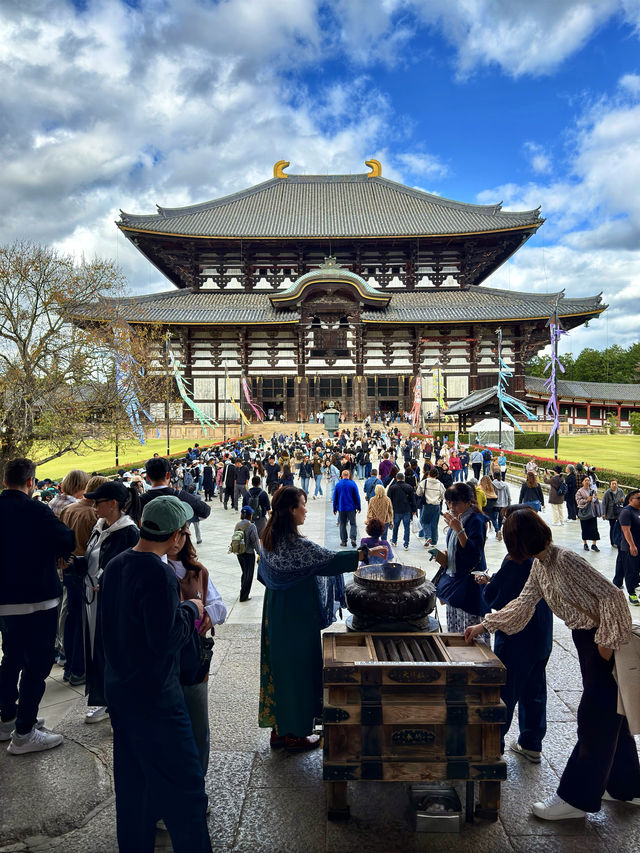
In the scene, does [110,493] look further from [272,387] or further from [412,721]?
[272,387]

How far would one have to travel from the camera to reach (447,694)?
2643mm

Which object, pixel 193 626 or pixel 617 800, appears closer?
pixel 193 626

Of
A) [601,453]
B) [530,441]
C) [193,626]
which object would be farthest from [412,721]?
[530,441]

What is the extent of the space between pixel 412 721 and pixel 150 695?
139 centimetres

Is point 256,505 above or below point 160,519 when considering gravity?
below

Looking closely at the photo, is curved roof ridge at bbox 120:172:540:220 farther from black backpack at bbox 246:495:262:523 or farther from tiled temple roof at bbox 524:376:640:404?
black backpack at bbox 246:495:262:523

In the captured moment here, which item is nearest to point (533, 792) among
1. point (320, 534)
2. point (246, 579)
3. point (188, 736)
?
point (188, 736)

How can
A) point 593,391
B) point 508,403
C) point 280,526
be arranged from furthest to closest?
point 593,391 → point 508,403 → point 280,526

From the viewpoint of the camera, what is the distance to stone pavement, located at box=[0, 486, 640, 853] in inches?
106

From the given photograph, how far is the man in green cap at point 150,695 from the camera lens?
7.07ft

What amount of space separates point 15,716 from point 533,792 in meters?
3.77

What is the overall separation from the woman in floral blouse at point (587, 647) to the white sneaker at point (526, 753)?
17.0 inches

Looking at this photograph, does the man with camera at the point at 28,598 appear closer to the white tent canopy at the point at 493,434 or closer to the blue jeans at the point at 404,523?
the blue jeans at the point at 404,523

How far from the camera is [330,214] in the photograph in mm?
41375
